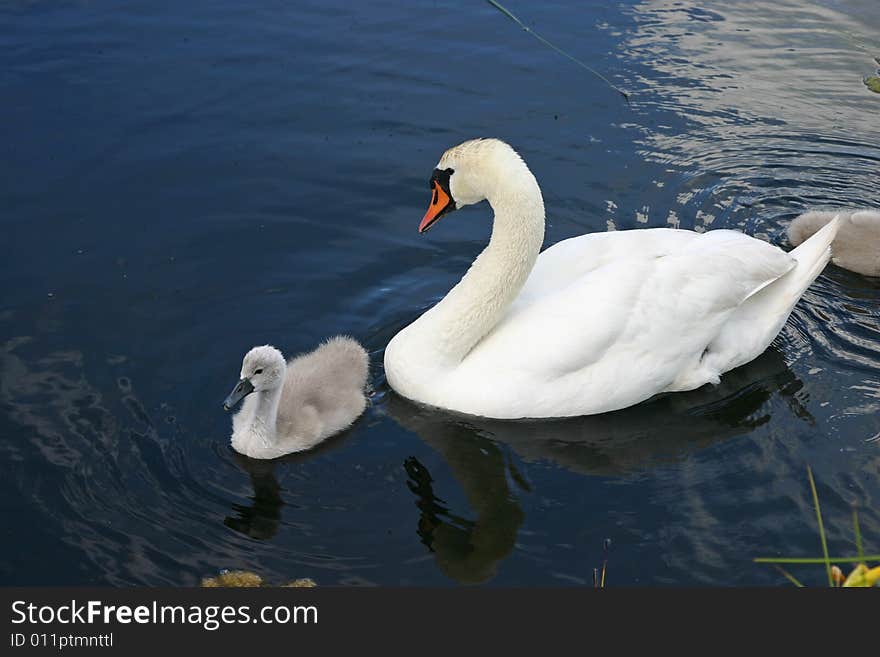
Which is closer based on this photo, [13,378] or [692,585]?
[692,585]

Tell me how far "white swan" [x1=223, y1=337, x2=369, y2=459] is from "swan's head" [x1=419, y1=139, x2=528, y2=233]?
1189mm

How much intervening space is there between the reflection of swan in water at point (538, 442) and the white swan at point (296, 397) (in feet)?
1.19

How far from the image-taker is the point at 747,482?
23.4 ft

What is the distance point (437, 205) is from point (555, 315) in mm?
1083

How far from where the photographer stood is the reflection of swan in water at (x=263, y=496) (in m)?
6.58

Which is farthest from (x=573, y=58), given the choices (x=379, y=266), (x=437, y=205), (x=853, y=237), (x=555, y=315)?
(x=555, y=315)

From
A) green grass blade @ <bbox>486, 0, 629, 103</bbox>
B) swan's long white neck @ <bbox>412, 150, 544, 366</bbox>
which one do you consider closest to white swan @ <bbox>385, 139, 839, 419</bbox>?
swan's long white neck @ <bbox>412, 150, 544, 366</bbox>

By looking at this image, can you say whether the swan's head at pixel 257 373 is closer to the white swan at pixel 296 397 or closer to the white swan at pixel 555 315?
the white swan at pixel 296 397

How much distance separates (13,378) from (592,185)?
17.2ft

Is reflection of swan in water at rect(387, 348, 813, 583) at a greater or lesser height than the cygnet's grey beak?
lesser

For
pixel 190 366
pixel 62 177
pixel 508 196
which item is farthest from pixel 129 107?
pixel 508 196

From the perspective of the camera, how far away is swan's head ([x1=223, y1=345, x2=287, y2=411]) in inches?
272

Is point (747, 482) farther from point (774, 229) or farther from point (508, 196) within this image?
point (774, 229)

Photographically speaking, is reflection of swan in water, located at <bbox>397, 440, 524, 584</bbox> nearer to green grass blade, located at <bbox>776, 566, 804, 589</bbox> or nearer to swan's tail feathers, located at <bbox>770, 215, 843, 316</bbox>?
green grass blade, located at <bbox>776, 566, 804, 589</bbox>
